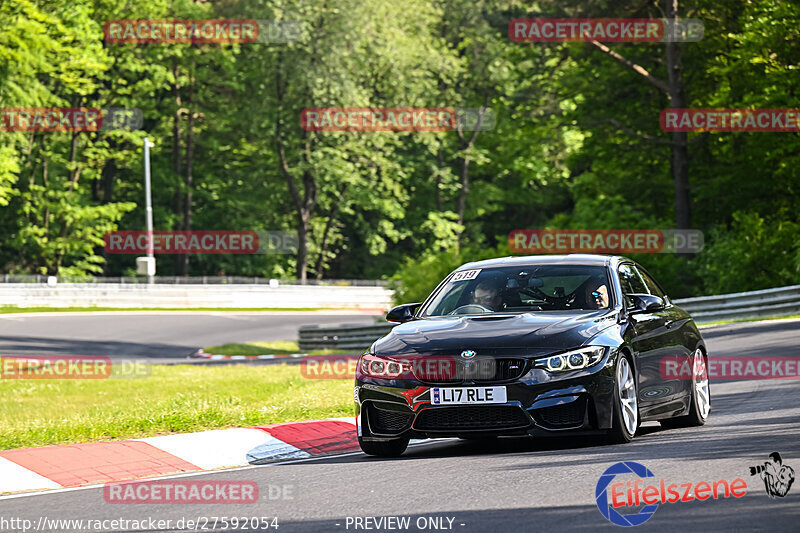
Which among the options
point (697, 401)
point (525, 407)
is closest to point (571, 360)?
point (525, 407)

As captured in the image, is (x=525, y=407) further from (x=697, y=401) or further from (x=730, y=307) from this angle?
(x=730, y=307)

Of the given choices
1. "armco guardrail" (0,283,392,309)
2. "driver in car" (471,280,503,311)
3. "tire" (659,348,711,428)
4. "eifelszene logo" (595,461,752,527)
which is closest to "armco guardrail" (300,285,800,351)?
"armco guardrail" (0,283,392,309)

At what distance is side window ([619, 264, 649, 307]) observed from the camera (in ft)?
34.8

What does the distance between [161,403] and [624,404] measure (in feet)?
25.9

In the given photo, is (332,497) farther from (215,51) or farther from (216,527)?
(215,51)

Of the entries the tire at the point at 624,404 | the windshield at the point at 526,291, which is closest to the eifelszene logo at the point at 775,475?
the tire at the point at 624,404

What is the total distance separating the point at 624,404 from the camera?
9.39m

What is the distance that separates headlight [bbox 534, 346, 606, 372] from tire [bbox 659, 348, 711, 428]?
2.25m

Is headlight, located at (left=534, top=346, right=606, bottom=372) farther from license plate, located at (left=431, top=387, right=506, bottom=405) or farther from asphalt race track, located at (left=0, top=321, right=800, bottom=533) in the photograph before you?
asphalt race track, located at (left=0, top=321, right=800, bottom=533)

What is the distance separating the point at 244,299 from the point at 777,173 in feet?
88.9

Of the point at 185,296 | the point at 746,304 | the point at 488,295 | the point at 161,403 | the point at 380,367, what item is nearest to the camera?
the point at 380,367

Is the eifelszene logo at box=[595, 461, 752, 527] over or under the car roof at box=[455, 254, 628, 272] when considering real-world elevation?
under

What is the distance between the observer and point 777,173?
35.8 m

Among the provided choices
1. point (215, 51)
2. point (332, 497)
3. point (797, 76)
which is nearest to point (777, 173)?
point (797, 76)
